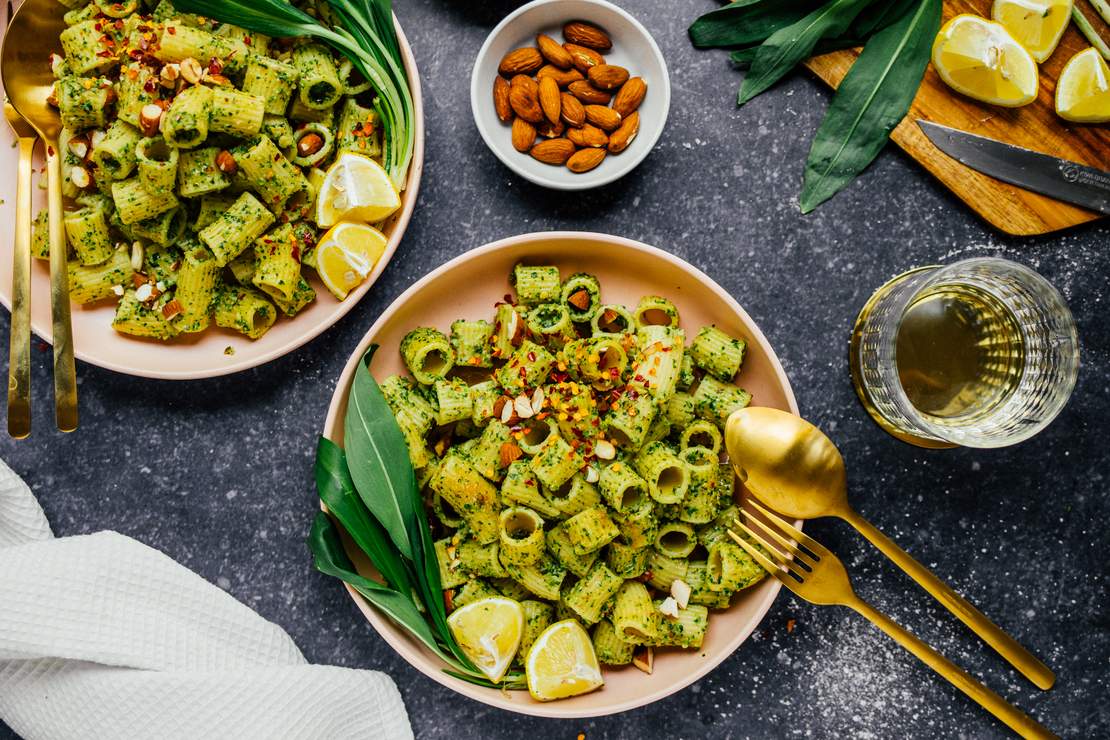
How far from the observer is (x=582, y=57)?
1.57 m

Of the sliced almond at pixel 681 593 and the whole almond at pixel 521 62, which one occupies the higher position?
the whole almond at pixel 521 62

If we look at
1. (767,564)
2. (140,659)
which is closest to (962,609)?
(767,564)

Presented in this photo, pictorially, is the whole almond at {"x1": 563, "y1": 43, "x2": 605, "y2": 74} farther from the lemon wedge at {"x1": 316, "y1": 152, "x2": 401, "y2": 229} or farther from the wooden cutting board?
the wooden cutting board

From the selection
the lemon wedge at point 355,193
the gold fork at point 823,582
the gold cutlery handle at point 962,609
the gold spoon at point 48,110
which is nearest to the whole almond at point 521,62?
the lemon wedge at point 355,193

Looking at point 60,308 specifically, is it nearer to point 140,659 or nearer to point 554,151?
point 140,659

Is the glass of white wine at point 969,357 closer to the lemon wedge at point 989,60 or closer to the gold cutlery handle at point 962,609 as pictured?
the gold cutlery handle at point 962,609

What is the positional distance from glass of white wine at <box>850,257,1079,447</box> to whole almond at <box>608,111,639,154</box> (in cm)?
63

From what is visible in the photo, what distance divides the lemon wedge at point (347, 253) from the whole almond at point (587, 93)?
0.50m

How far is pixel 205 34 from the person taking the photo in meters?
1.44

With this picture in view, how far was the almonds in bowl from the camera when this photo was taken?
5.11 ft

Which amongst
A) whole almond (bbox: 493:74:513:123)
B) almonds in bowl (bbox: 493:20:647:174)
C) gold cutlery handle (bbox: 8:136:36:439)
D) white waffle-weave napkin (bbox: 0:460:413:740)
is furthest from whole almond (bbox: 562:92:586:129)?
white waffle-weave napkin (bbox: 0:460:413:740)

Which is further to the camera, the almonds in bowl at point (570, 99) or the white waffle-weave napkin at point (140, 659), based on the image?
the almonds in bowl at point (570, 99)

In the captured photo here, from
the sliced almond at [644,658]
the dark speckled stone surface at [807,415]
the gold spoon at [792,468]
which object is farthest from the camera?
the dark speckled stone surface at [807,415]

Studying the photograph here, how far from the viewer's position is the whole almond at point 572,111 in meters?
1.56
